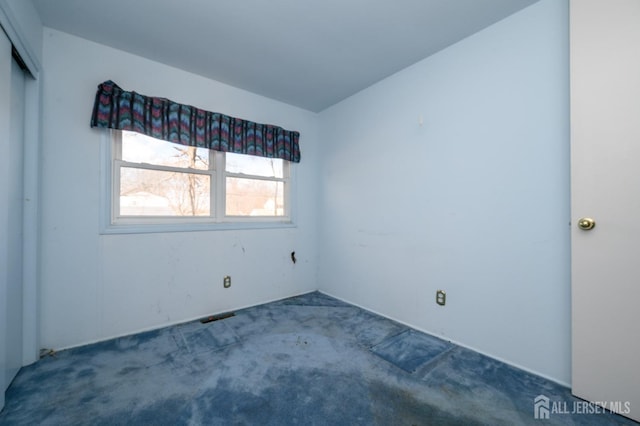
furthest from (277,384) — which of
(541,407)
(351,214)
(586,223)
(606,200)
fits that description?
(606,200)

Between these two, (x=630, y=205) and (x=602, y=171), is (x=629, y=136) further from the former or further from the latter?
(x=630, y=205)

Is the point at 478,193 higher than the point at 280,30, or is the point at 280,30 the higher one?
the point at 280,30

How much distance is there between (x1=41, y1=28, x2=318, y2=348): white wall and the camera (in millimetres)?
1972

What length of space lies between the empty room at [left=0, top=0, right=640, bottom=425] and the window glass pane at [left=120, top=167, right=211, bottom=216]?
0.02 meters

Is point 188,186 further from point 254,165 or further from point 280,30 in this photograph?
point 280,30

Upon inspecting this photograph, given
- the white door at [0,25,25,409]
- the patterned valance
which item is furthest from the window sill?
the patterned valance

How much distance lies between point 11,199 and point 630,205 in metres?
3.45

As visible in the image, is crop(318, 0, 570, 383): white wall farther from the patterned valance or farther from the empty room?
the patterned valance

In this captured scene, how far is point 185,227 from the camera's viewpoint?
2.54 meters

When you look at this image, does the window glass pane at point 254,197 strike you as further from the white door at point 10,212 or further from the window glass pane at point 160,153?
the white door at point 10,212

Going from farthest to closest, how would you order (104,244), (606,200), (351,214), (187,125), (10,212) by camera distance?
(351,214) → (187,125) → (104,244) → (10,212) → (606,200)

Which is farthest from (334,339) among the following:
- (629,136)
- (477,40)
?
(477,40)

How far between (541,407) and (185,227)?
291cm

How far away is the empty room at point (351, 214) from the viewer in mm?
1409
